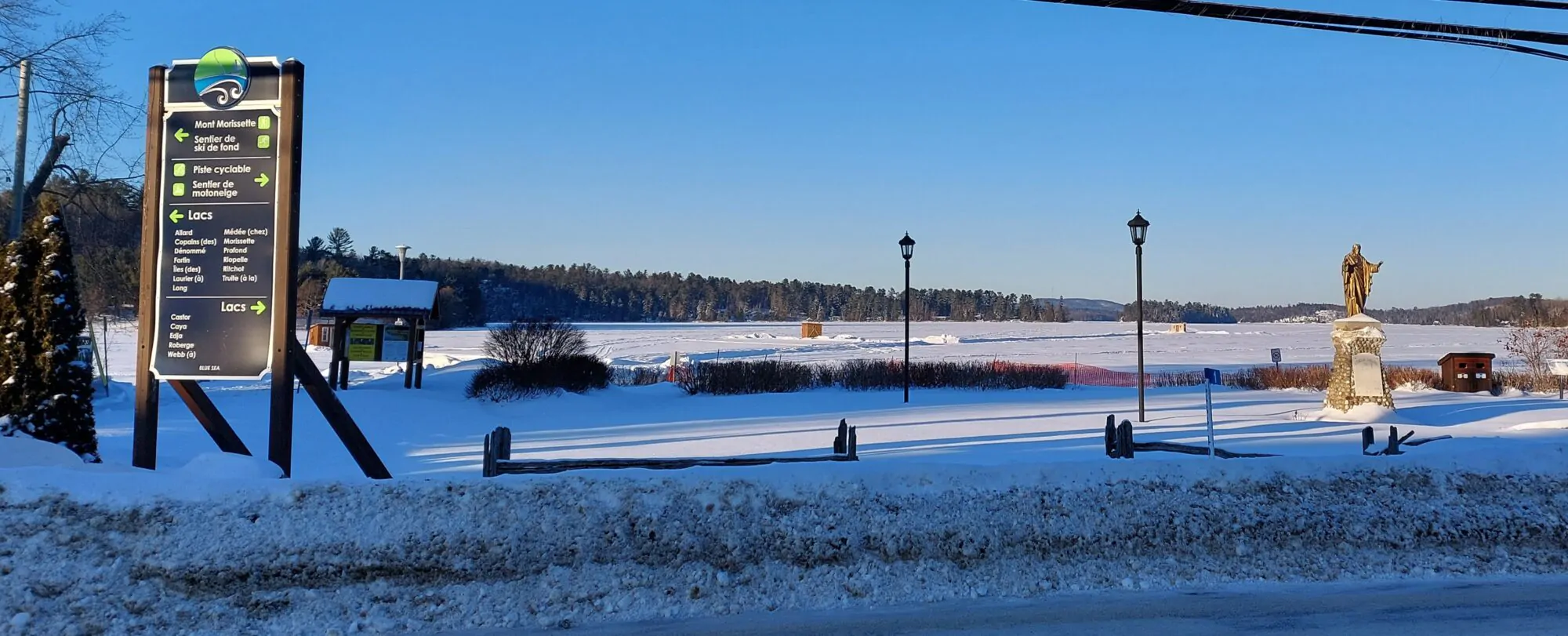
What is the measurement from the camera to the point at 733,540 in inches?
267

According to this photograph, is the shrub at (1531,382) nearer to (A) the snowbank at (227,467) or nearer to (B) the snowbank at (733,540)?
→ (B) the snowbank at (733,540)

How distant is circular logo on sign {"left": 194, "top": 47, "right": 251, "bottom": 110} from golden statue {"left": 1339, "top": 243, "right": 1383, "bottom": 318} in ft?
69.6

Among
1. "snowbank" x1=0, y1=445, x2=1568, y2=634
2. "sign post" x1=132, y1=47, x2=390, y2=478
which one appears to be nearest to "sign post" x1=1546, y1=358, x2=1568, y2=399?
"snowbank" x1=0, y1=445, x2=1568, y2=634

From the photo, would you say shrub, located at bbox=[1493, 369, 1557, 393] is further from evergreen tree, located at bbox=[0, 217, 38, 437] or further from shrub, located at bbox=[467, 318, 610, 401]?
evergreen tree, located at bbox=[0, 217, 38, 437]

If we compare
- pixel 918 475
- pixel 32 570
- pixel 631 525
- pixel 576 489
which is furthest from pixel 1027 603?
pixel 32 570

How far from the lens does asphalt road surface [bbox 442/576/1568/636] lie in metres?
5.87

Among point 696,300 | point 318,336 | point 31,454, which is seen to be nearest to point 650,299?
point 696,300

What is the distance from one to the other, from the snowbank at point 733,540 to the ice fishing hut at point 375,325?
2163cm

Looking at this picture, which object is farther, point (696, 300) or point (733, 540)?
point (696, 300)

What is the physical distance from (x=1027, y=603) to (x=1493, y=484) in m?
4.37

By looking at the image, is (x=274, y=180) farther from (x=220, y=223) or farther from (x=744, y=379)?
(x=744, y=379)

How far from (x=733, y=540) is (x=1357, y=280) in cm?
1962

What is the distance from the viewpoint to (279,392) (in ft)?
28.1

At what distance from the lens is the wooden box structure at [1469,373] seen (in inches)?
1169
